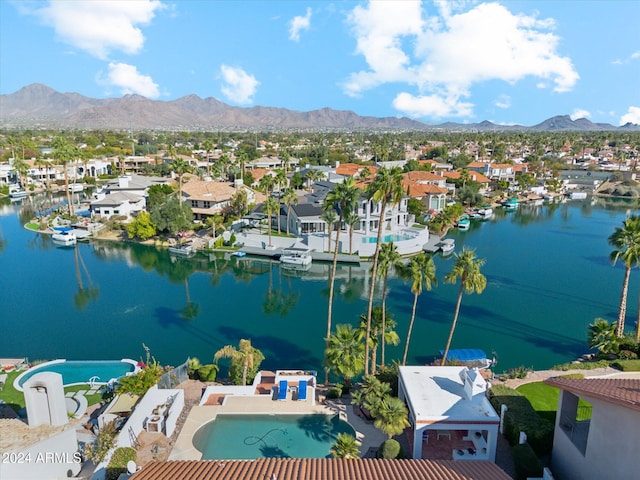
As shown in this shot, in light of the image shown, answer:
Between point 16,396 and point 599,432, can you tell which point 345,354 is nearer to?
point 599,432

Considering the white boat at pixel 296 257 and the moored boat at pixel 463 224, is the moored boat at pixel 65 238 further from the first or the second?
the moored boat at pixel 463 224

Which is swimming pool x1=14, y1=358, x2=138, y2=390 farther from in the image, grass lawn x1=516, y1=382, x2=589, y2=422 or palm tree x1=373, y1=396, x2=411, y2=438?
grass lawn x1=516, y1=382, x2=589, y2=422

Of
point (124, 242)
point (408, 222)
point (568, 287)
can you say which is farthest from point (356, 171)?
point (568, 287)

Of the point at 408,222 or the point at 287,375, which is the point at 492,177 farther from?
the point at 287,375

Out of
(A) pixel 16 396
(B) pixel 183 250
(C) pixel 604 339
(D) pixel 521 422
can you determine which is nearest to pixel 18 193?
(B) pixel 183 250

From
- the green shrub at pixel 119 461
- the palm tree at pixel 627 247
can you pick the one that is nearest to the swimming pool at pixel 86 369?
the green shrub at pixel 119 461

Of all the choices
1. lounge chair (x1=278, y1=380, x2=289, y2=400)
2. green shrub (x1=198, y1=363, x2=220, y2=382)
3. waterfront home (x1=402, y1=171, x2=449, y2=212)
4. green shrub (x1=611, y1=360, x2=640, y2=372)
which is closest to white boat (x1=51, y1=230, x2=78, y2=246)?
green shrub (x1=198, y1=363, x2=220, y2=382)
